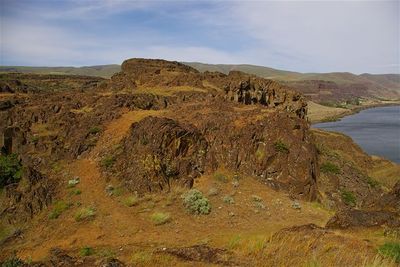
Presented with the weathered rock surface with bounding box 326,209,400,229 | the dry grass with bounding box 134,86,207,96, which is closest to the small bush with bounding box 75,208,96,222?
the weathered rock surface with bounding box 326,209,400,229

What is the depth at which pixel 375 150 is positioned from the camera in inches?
2820

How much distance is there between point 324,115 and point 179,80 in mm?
117204

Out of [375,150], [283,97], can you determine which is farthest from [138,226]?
[375,150]

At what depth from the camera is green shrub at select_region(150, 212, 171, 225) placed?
637 inches

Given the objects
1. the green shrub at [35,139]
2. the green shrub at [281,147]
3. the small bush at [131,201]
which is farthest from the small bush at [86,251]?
the green shrub at [35,139]

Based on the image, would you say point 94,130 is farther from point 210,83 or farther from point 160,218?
point 210,83

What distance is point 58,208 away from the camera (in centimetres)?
→ 1764

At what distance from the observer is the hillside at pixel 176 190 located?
9906 mm

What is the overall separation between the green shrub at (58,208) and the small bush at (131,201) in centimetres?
258

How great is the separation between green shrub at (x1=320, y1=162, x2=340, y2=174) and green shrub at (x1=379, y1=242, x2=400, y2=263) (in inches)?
686

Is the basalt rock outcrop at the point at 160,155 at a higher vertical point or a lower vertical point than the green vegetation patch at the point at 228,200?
higher

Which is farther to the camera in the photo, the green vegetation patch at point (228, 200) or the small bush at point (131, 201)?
the green vegetation patch at point (228, 200)

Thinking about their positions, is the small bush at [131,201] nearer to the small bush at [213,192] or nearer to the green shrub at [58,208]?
the green shrub at [58,208]

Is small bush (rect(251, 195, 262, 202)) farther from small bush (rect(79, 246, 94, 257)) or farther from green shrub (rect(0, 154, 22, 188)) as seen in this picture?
green shrub (rect(0, 154, 22, 188))
